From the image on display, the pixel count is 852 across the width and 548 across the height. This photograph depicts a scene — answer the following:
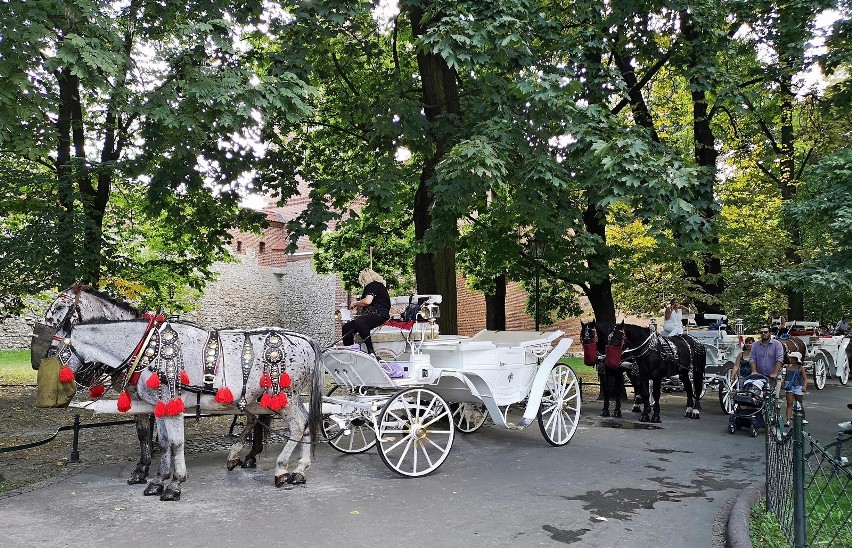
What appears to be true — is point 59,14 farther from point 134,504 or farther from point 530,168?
point 530,168

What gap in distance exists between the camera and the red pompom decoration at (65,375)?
24.0 feet

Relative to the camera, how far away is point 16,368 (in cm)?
2534

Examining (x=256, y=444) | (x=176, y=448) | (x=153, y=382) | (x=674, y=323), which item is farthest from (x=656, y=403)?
(x=153, y=382)

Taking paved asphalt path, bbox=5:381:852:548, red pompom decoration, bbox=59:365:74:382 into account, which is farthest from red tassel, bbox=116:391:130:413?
paved asphalt path, bbox=5:381:852:548

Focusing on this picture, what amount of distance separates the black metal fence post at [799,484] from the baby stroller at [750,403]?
7211mm

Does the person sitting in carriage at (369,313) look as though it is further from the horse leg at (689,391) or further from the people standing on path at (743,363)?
the horse leg at (689,391)

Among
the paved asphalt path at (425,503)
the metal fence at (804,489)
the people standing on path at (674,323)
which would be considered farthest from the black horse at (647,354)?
the metal fence at (804,489)

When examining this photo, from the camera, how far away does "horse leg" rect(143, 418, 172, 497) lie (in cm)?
766

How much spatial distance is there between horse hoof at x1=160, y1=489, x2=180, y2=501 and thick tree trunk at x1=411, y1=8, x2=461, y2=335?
7.22 meters

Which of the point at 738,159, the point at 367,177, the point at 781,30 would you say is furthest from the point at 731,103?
the point at 738,159

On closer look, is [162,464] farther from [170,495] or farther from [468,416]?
[468,416]

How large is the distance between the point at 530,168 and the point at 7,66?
7004 millimetres

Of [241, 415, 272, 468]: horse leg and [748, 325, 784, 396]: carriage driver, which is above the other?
[748, 325, 784, 396]: carriage driver

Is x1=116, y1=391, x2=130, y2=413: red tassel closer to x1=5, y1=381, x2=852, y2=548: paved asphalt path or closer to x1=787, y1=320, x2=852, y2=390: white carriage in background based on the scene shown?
x1=5, y1=381, x2=852, y2=548: paved asphalt path
